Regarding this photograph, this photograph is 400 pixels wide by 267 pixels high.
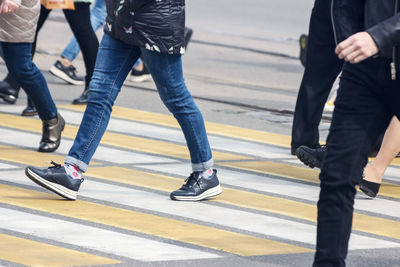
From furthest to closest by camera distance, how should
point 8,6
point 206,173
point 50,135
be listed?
point 50,135 → point 8,6 → point 206,173

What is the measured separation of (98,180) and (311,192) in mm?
1262

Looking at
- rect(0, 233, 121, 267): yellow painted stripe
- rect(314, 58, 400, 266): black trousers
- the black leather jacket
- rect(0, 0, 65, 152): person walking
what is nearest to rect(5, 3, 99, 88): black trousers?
rect(0, 0, 65, 152): person walking

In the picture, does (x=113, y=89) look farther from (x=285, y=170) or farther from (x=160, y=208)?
(x=285, y=170)

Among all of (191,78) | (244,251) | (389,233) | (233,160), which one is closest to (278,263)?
(244,251)

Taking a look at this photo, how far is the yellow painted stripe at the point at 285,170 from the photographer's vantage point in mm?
7450

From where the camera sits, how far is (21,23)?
7641mm

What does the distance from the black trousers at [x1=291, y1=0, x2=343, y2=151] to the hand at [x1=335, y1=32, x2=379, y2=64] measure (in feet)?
11.0

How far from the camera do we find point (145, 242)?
5.42 m

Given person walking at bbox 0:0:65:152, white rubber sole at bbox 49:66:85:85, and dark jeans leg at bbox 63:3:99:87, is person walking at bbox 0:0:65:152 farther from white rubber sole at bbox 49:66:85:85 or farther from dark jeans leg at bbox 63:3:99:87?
white rubber sole at bbox 49:66:85:85

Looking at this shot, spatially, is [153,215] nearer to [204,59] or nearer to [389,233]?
[389,233]

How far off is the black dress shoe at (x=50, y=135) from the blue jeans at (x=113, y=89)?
4.81 ft

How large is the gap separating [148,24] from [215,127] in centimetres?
323

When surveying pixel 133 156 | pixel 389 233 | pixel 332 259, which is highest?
pixel 332 259

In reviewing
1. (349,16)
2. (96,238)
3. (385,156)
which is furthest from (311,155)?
(349,16)
